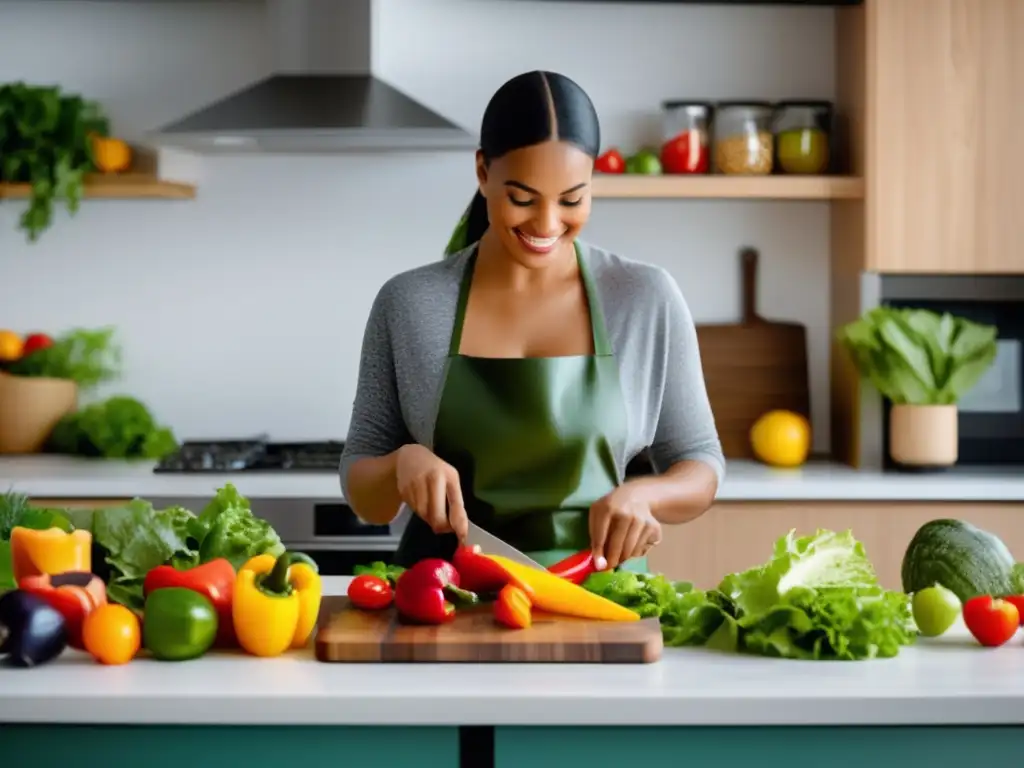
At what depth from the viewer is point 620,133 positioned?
413 centimetres

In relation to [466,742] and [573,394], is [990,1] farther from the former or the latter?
[466,742]

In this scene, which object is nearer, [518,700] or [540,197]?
[518,700]

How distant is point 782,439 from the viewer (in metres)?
3.84

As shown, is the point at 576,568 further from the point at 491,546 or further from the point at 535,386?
the point at 535,386

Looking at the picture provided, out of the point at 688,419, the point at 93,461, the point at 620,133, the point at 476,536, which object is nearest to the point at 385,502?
the point at 476,536

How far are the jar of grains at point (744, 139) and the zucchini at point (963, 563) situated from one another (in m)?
1.95

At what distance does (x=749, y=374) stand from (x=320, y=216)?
1282 mm

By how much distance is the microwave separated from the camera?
3809 mm

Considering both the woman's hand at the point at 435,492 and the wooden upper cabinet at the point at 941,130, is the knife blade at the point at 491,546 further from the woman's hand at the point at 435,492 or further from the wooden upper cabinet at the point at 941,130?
the wooden upper cabinet at the point at 941,130

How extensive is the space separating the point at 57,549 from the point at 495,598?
56 centimetres

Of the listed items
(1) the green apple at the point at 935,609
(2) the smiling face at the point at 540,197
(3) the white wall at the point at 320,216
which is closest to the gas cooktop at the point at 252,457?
(3) the white wall at the point at 320,216

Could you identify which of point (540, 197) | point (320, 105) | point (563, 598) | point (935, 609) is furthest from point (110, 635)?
point (320, 105)

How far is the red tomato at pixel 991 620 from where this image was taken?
179 centimetres

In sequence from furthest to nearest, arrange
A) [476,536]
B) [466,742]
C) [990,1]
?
[990,1] → [476,536] → [466,742]
